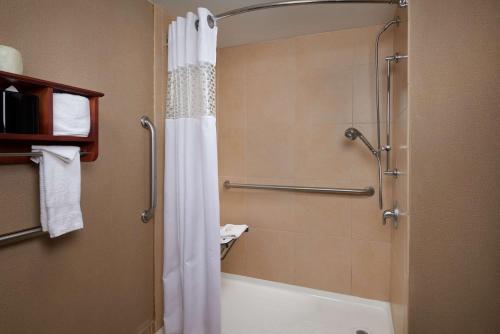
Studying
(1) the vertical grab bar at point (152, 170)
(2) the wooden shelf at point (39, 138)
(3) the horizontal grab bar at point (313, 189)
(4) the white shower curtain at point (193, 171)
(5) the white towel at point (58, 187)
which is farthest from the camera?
(3) the horizontal grab bar at point (313, 189)

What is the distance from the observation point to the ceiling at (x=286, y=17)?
1.64m

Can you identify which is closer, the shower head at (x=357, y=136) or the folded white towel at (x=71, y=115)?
the folded white towel at (x=71, y=115)

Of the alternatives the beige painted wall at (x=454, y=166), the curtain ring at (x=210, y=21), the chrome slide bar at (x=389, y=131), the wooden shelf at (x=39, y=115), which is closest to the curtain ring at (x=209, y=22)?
the curtain ring at (x=210, y=21)

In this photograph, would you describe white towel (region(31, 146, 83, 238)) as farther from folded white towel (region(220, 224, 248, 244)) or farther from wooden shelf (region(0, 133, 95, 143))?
folded white towel (region(220, 224, 248, 244))

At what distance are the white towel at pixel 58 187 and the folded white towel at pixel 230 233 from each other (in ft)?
3.32

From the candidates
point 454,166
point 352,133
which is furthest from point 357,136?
point 454,166

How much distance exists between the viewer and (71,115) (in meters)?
1.01

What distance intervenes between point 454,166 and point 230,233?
1408 millimetres

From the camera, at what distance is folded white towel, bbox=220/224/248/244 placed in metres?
1.90

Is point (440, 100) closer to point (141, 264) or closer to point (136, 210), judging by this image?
point (136, 210)

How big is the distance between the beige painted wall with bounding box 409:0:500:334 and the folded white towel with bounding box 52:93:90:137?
136 centimetres

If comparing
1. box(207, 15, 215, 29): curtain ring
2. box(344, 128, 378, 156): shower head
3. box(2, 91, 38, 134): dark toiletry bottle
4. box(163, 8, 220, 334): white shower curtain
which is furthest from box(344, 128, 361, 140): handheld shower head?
box(2, 91, 38, 134): dark toiletry bottle

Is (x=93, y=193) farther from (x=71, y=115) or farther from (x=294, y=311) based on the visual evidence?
(x=294, y=311)

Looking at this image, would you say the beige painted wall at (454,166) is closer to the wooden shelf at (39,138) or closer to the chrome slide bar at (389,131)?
the chrome slide bar at (389,131)
